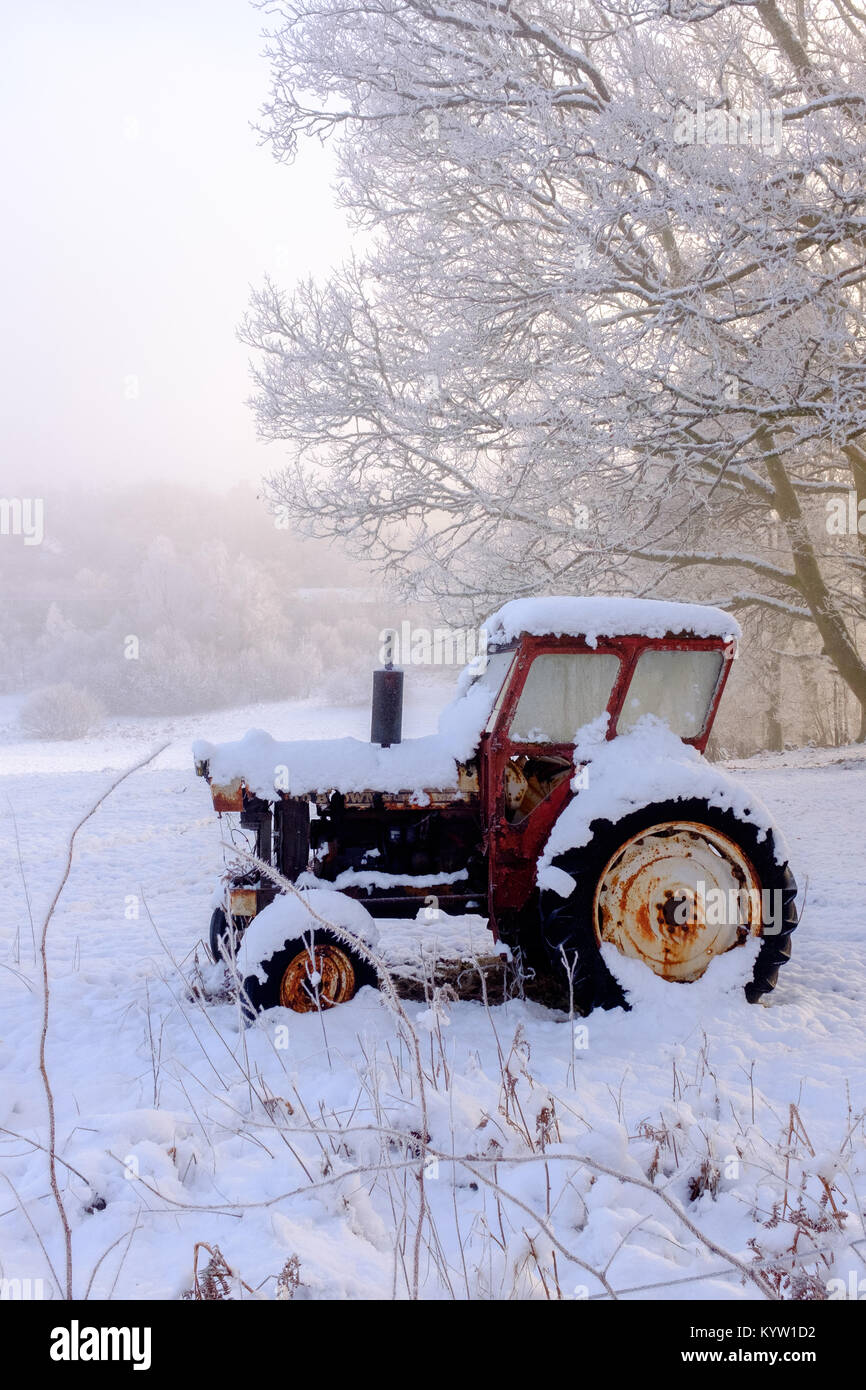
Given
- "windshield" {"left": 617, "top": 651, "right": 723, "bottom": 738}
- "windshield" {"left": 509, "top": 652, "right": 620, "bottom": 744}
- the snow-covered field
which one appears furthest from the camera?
"windshield" {"left": 617, "top": 651, "right": 723, "bottom": 738}

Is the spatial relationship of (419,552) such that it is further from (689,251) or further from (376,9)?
(376,9)

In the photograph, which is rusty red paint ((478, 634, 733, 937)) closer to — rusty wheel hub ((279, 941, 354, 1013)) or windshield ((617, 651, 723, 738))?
windshield ((617, 651, 723, 738))

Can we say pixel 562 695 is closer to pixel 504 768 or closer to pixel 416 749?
pixel 504 768

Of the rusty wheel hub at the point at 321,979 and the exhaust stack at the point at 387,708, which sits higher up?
the exhaust stack at the point at 387,708

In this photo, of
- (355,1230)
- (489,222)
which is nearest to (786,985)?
(355,1230)

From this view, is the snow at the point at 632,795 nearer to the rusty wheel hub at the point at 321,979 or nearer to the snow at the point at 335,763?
the snow at the point at 335,763

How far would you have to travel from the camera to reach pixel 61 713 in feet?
65.2

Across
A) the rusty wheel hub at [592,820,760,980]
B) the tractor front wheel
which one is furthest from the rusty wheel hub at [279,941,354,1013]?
the rusty wheel hub at [592,820,760,980]

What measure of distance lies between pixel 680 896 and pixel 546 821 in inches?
26.6

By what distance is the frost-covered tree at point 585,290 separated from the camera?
7.17 m

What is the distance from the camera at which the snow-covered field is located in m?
1.85

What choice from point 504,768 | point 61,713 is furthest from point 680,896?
point 61,713

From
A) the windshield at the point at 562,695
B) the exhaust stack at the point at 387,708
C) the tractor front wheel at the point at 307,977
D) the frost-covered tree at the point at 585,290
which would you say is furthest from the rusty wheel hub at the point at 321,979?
the frost-covered tree at the point at 585,290

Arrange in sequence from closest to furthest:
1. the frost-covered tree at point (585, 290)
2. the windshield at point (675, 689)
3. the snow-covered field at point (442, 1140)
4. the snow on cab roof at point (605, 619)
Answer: the snow-covered field at point (442, 1140)
the snow on cab roof at point (605, 619)
the windshield at point (675, 689)
the frost-covered tree at point (585, 290)
